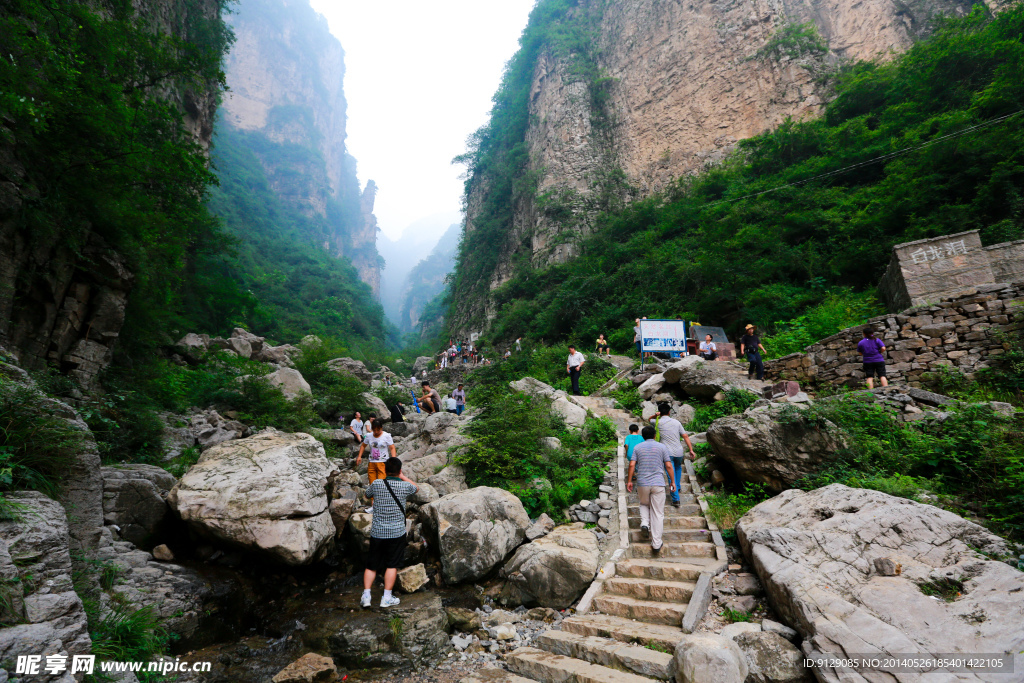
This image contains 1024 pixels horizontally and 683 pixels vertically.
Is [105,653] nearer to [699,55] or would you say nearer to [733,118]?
[733,118]

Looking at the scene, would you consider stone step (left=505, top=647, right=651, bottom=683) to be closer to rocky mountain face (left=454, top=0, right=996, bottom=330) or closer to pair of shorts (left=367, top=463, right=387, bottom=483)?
pair of shorts (left=367, top=463, right=387, bottom=483)

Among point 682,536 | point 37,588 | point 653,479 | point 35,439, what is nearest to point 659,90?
point 653,479

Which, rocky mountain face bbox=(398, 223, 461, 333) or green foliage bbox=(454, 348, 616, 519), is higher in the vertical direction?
rocky mountain face bbox=(398, 223, 461, 333)

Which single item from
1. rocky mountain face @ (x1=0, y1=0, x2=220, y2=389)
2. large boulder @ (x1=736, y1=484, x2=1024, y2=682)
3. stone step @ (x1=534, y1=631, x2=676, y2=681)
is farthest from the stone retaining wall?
rocky mountain face @ (x1=0, y1=0, x2=220, y2=389)

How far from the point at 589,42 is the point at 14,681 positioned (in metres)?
42.0

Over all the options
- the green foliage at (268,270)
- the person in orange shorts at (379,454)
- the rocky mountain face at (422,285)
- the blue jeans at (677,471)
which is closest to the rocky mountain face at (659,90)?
the green foliage at (268,270)

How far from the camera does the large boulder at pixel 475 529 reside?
5.32 m

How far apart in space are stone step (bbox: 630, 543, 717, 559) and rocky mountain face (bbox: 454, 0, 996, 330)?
23551mm

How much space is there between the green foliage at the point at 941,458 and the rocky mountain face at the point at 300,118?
60.6 m

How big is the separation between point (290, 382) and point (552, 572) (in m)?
12.0

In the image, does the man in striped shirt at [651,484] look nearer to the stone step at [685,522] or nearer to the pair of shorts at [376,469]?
the stone step at [685,522]

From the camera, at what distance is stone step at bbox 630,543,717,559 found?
4.77 metres

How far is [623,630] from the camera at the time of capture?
3.79m

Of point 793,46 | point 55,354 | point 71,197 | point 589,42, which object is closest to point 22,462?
point 55,354
